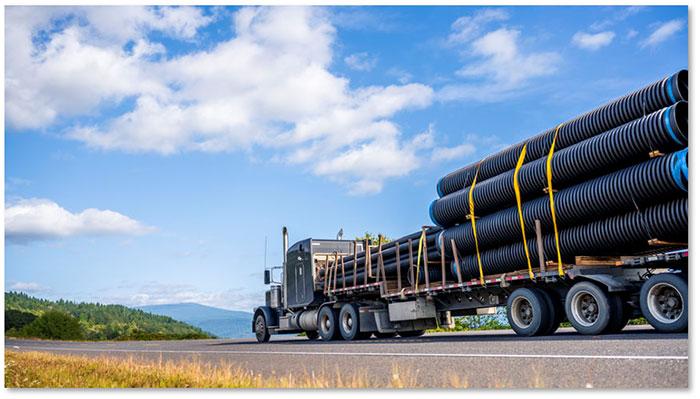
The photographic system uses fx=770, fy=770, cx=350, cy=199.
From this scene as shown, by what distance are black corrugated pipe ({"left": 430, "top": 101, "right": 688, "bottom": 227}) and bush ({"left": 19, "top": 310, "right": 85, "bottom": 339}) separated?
28.7 meters

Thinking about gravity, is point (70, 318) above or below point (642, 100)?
below

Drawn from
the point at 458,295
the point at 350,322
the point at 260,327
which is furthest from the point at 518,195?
the point at 260,327

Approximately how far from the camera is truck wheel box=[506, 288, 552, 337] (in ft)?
48.1

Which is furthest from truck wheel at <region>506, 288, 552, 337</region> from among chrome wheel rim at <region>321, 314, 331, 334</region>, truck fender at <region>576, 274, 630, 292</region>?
chrome wheel rim at <region>321, 314, 331, 334</region>

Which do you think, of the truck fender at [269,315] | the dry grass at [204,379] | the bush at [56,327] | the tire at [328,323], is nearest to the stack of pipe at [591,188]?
the tire at [328,323]

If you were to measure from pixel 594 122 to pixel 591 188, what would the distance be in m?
1.37

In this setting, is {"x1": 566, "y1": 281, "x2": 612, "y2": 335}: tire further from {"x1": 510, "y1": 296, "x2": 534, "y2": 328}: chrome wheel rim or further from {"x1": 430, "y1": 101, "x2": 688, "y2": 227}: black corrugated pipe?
{"x1": 430, "y1": 101, "x2": 688, "y2": 227}: black corrugated pipe

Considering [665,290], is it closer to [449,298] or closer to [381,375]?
[381,375]

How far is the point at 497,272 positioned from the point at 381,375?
8.17m

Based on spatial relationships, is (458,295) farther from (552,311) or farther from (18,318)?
(18,318)

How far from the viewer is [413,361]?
1030 cm

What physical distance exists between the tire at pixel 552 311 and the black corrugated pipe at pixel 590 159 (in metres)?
2.08

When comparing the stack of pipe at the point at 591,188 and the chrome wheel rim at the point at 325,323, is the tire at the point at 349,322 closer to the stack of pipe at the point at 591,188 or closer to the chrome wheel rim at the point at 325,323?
the chrome wheel rim at the point at 325,323
